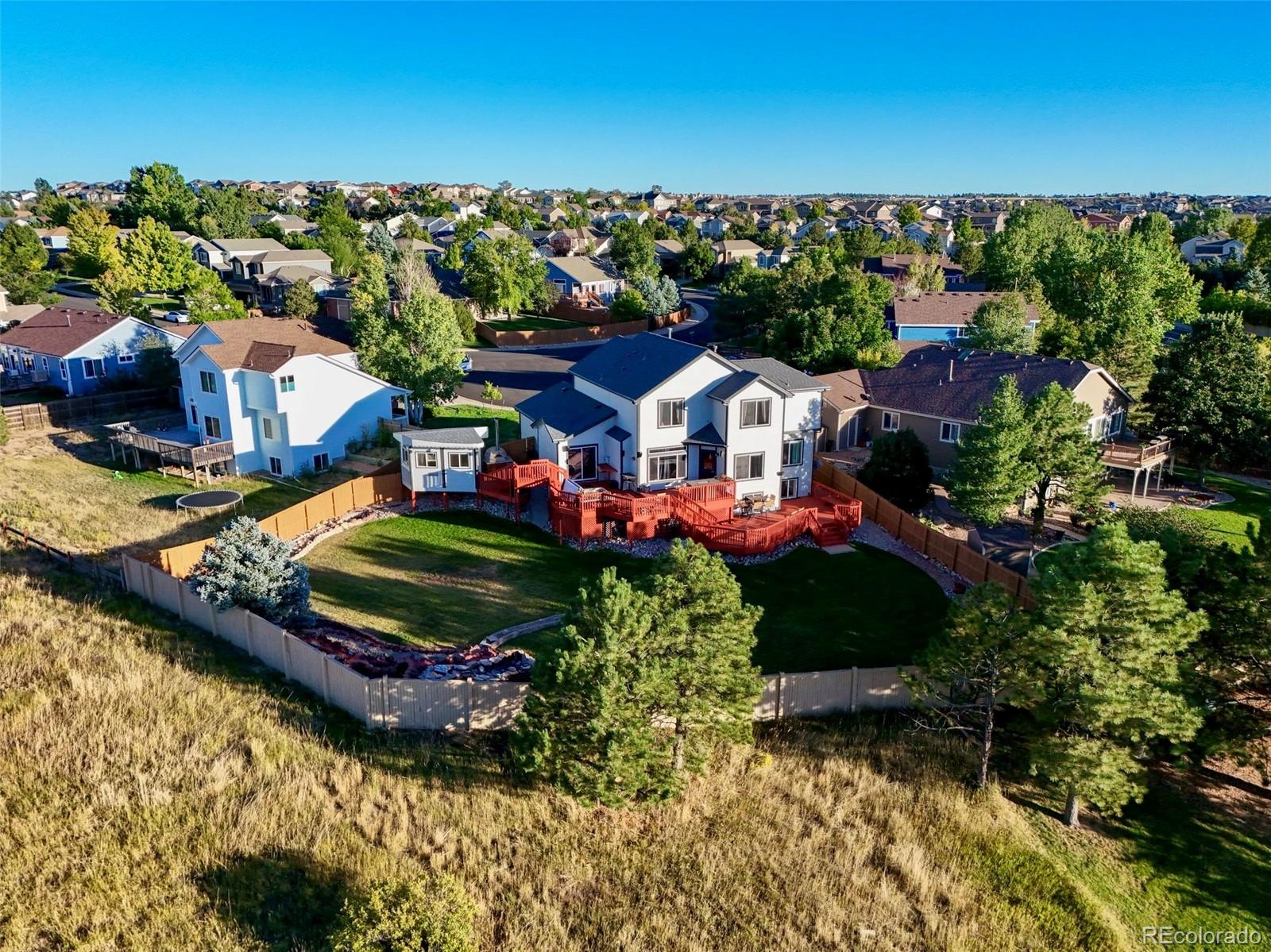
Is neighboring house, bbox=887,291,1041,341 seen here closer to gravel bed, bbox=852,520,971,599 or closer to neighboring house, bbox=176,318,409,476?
gravel bed, bbox=852,520,971,599

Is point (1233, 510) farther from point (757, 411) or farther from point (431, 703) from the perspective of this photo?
point (431, 703)

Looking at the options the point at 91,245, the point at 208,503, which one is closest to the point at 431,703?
the point at 208,503

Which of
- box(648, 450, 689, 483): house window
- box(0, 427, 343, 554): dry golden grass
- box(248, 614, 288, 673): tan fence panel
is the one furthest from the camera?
box(648, 450, 689, 483): house window

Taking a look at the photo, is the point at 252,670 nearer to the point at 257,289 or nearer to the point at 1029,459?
the point at 1029,459

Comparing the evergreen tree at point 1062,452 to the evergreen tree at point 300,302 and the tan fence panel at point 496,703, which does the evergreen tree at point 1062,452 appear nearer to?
the tan fence panel at point 496,703

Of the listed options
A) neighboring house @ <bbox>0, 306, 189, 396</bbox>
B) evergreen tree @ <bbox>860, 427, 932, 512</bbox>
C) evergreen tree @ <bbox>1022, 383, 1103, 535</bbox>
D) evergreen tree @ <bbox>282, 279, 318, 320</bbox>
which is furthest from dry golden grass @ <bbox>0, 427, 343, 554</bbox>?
evergreen tree @ <bbox>282, 279, 318, 320</bbox>
